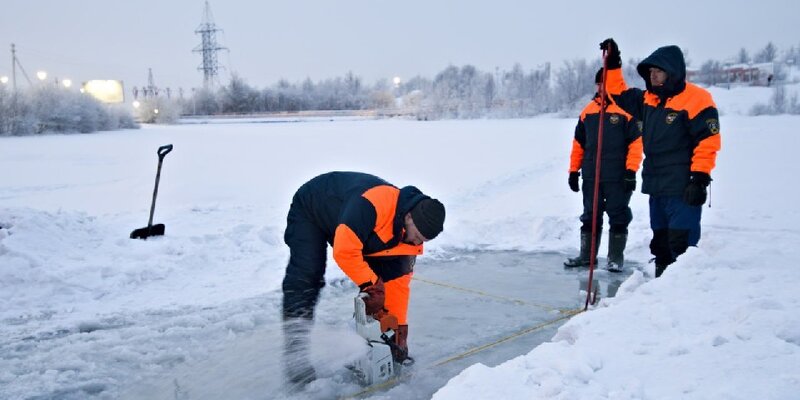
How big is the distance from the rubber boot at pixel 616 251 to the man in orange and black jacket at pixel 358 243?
9.88 ft

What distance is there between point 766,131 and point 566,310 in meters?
25.0

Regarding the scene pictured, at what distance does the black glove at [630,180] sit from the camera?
5916mm

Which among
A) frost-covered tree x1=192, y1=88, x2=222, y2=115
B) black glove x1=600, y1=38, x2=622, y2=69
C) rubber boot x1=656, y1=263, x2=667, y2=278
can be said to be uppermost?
frost-covered tree x1=192, y1=88, x2=222, y2=115

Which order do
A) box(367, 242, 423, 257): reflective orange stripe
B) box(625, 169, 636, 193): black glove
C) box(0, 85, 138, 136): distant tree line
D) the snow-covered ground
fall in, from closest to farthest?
the snow-covered ground → box(367, 242, 423, 257): reflective orange stripe → box(625, 169, 636, 193): black glove → box(0, 85, 138, 136): distant tree line

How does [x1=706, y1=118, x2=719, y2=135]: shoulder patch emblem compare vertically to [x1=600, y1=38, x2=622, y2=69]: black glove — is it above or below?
below

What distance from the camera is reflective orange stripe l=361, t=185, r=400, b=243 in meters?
3.49

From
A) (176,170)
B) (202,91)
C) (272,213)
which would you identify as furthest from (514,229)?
(202,91)

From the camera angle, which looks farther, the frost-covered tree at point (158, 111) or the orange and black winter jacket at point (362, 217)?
the frost-covered tree at point (158, 111)

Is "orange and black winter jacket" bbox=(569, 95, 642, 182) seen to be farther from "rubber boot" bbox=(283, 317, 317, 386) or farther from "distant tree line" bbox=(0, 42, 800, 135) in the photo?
"distant tree line" bbox=(0, 42, 800, 135)

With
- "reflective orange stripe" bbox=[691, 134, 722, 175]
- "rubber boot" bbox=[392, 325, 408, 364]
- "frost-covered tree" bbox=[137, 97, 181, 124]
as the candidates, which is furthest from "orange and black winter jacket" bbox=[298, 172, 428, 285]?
"frost-covered tree" bbox=[137, 97, 181, 124]

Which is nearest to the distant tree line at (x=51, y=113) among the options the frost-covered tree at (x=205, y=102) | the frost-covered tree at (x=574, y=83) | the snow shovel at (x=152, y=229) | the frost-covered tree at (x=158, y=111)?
the frost-covered tree at (x=158, y=111)

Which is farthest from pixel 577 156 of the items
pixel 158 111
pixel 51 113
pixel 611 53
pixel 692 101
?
pixel 158 111

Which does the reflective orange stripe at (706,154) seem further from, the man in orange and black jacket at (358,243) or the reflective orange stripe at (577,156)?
the man in orange and black jacket at (358,243)

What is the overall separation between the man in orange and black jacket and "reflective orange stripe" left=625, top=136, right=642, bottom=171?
9.90 ft
